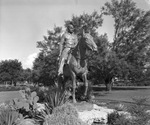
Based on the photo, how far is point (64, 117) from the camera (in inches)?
220

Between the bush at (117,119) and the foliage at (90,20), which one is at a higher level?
the foliage at (90,20)

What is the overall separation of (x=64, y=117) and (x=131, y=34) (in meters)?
24.2

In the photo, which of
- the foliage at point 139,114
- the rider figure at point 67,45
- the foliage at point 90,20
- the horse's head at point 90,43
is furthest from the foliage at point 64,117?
the foliage at point 90,20

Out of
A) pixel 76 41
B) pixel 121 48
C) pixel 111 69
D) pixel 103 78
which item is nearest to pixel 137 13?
pixel 121 48

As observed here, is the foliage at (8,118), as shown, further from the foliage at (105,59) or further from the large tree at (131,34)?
the large tree at (131,34)

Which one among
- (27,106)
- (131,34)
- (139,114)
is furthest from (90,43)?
(131,34)

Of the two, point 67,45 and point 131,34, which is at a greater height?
point 131,34

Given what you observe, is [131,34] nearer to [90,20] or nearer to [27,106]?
[90,20]

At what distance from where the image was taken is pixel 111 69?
24.8 meters

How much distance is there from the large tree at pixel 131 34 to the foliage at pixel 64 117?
20.8 m

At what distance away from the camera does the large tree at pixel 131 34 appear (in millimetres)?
26391

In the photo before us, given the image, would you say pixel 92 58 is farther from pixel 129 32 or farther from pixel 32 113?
pixel 32 113

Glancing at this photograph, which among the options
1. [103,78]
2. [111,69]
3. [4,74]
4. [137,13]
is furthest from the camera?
[4,74]

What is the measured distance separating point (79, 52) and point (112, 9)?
2249 centimetres
